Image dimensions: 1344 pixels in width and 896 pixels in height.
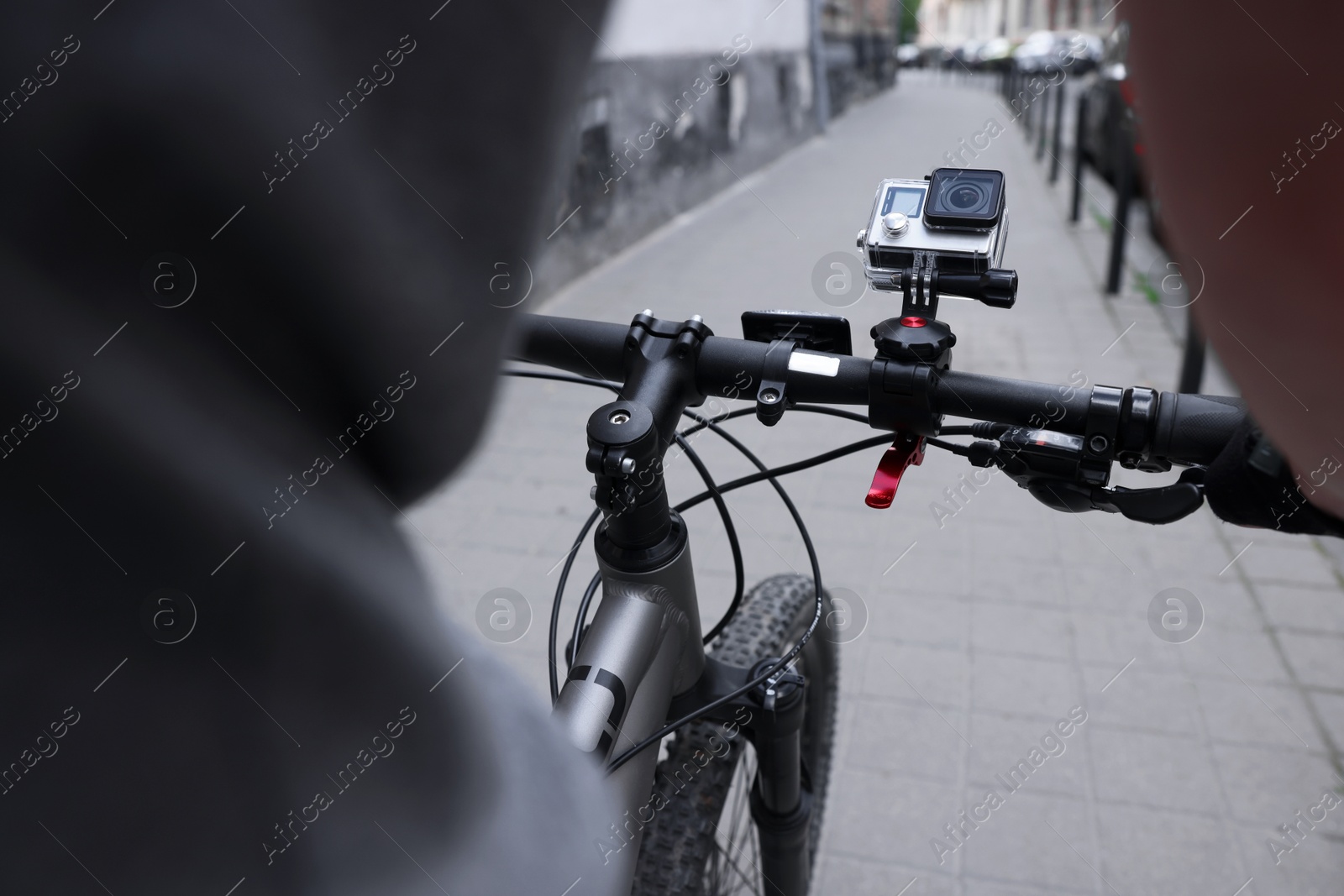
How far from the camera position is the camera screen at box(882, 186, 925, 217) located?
113 centimetres

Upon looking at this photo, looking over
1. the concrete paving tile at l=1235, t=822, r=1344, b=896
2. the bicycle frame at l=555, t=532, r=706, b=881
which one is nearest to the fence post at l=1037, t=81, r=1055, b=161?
the concrete paving tile at l=1235, t=822, r=1344, b=896

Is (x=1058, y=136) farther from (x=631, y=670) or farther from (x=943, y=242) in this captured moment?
(x=631, y=670)

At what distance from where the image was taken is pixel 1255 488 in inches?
34.7

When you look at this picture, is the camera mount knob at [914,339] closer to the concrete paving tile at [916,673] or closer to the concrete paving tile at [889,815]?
the concrete paving tile at [889,815]

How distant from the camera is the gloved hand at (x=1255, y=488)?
83 centimetres

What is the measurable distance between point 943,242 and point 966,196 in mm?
67

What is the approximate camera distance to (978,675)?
2996 mm

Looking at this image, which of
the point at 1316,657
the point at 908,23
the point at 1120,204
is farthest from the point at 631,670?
the point at 908,23

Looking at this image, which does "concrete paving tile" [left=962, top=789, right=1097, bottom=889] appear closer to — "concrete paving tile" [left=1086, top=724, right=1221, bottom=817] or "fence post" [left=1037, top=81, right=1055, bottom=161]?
"concrete paving tile" [left=1086, top=724, right=1221, bottom=817]

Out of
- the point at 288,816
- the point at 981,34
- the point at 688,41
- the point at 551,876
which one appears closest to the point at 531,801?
the point at 551,876

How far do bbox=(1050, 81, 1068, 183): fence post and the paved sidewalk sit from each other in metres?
3.68

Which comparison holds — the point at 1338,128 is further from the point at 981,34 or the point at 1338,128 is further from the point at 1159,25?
the point at 981,34

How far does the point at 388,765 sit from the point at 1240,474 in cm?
82

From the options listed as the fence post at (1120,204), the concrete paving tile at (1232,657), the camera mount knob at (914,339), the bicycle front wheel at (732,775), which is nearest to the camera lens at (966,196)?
the camera mount knob at (914,339)
